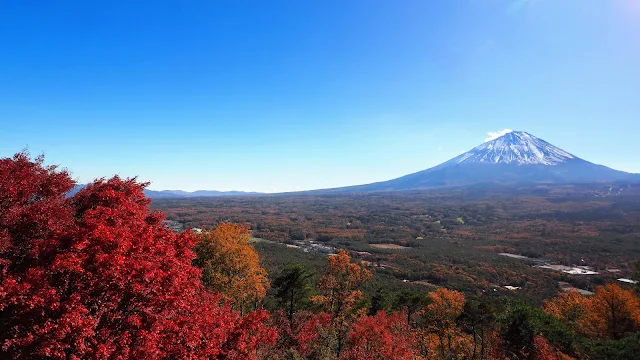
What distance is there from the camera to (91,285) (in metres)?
8.16

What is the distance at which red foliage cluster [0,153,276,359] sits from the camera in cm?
757

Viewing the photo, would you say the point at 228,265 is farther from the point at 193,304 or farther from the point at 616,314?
the point at 616,314

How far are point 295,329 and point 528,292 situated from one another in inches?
2781

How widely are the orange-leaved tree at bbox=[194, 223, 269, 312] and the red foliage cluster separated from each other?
1356 centimetres

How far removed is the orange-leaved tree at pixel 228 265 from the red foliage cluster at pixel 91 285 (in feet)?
44.5

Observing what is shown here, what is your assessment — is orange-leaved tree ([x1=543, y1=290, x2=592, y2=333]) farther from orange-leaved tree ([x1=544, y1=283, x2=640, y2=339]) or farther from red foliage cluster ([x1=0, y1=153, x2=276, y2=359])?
red foliage cluster ([x1=0, y1=153, x2=276, y2=359])

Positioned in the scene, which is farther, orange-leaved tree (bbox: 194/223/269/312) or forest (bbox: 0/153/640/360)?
orange-leaved tree (bbox: 194/223/269/312)

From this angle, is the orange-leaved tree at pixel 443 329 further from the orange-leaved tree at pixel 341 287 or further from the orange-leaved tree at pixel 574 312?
the orange-leaved tree at pixel 574 312

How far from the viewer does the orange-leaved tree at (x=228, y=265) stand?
968 inches

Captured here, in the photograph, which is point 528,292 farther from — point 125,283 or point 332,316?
point 125,283

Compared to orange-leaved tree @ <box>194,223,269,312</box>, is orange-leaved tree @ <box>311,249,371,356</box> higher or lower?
lower

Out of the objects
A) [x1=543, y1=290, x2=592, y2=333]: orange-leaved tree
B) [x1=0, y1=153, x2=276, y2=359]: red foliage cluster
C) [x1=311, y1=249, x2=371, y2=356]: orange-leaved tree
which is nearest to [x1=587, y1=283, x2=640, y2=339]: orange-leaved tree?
[x1=543, y1=290, x2=592, y2=333]: orange-leaved tree

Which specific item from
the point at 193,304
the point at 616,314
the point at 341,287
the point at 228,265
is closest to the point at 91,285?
the point at 193,304

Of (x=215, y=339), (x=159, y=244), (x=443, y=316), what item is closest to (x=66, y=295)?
(x=159, y=244)
